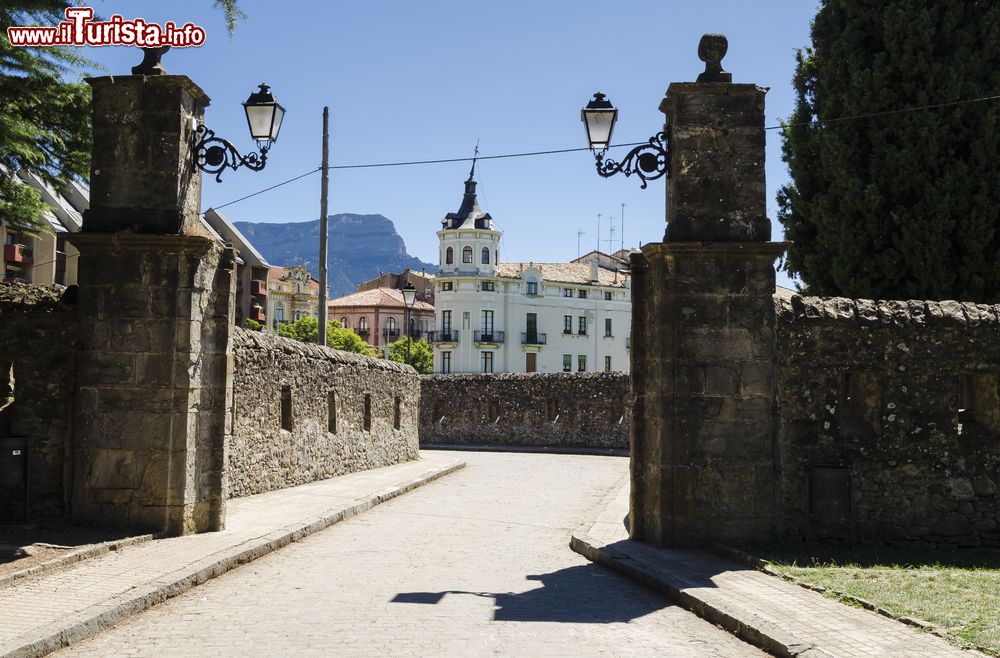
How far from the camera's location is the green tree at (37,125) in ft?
32.2

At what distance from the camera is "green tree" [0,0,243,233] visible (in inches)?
387

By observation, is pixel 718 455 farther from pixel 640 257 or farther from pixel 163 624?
pixel 163 624

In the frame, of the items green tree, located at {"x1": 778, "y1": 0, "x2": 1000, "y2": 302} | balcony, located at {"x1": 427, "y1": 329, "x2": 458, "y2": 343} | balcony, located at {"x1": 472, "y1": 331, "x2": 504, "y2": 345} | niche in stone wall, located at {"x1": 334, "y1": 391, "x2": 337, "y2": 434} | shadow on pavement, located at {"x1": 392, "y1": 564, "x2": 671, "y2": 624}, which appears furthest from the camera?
balcony, located at {"x1": 427, "y1": 329, "x2": 458, "y2": 343}

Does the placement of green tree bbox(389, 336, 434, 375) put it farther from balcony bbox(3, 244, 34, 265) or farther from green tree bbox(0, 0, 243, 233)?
green tree bbox(0, 0, 243, 233)

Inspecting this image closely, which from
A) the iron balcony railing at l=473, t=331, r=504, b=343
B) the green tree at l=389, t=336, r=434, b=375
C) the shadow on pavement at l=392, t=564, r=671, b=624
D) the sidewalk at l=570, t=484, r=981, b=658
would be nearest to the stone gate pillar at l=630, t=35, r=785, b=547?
the sidewalk at l=570, t=484, r=981, b=658

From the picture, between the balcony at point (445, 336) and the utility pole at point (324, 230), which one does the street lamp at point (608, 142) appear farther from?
the balcony at point (445, 336)

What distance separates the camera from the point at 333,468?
18.7m

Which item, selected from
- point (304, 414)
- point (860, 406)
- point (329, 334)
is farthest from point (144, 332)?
point (329, 334)

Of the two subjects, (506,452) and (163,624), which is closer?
(163,624)

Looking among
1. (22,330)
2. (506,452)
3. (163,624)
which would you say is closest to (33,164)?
(22,330)

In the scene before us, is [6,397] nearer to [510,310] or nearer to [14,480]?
[14,480]

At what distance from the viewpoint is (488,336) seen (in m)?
78.4

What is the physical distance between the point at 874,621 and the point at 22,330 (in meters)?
8.71

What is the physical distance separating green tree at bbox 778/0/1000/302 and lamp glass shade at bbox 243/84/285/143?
1162cm
